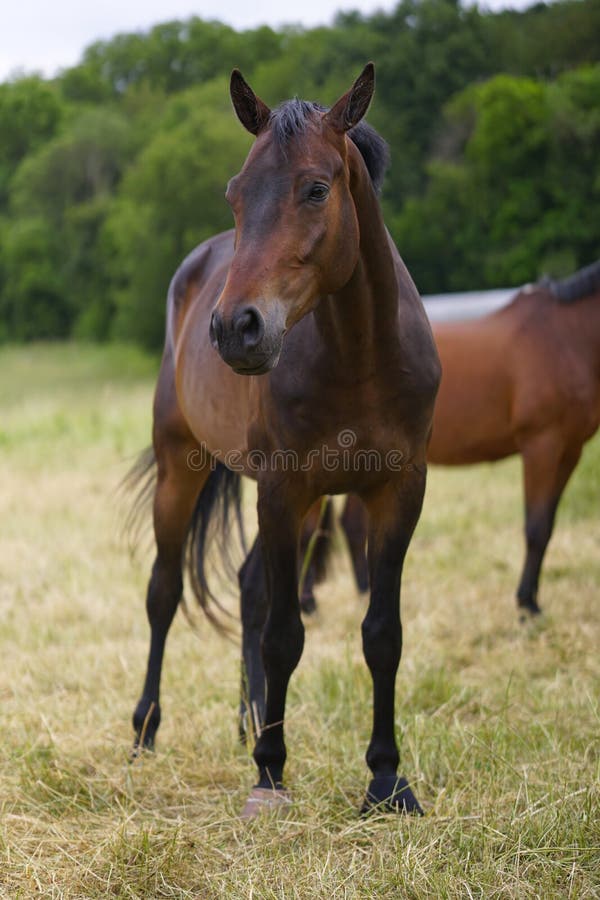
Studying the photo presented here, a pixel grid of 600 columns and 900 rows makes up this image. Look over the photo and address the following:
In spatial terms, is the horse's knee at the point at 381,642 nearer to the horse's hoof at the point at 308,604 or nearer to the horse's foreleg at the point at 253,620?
the horse's foreleg at the point at 253,620

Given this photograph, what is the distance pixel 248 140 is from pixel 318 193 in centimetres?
2402

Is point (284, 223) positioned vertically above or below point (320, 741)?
above

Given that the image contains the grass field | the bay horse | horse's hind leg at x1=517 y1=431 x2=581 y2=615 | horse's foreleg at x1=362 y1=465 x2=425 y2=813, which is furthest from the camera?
horse's hind leg at x1=517 y1=431 x2=581 y2=615

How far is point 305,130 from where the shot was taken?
7.25 feet

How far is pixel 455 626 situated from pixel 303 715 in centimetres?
152

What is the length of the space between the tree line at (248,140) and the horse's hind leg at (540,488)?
14.6 ft

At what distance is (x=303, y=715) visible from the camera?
3.52 meters

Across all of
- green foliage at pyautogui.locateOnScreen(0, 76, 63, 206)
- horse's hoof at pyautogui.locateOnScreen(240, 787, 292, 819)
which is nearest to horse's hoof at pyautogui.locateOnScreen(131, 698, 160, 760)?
horse's hoof at pyautogui.locateOnScreen(240, 787, 292, 819)

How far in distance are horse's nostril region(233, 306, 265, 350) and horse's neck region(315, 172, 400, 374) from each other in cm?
55

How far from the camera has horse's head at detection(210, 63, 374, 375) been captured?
2.03m

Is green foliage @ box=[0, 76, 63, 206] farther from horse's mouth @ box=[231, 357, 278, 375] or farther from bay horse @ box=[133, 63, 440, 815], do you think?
horse's mouth @ box=[231, 357, 278, 375]

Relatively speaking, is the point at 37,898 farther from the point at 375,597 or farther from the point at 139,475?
the point at 139,475

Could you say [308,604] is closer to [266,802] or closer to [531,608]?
[531,608]

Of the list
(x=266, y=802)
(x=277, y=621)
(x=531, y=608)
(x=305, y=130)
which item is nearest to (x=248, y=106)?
(x=305, y=130)
